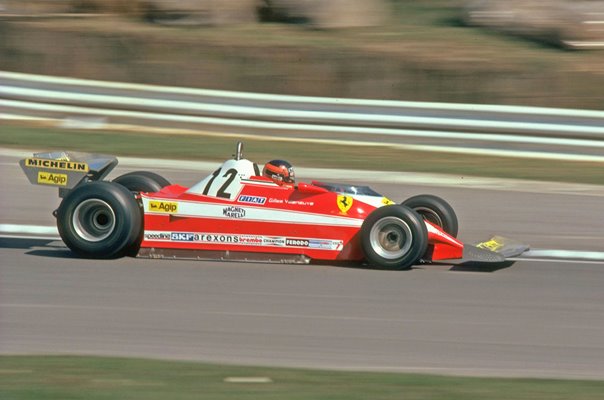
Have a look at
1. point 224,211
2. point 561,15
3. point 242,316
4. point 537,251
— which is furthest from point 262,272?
point 561,15

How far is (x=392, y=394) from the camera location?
218 inches

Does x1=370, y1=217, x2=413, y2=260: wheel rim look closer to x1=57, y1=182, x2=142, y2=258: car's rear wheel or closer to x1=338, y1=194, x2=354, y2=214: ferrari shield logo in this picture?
x1=338, y1=194, x2=354, y2=214: ferrari shield logo

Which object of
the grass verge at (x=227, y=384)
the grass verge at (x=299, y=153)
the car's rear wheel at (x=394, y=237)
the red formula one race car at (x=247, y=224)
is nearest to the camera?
the grass verge at (x=227, y=384)

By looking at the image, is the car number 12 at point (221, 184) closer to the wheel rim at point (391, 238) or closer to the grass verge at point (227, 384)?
the wheel rim at point (391, 238)

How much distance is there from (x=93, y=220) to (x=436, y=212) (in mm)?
2828

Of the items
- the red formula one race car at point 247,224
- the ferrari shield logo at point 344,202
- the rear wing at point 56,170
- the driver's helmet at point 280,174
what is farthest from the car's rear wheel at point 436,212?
the rear wing at point 56,170

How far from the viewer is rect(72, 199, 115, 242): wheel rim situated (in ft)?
29.4

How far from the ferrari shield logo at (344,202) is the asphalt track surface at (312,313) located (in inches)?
19.3

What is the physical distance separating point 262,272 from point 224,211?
62cm

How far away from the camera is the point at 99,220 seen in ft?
29.7

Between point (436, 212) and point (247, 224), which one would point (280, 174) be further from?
point (436, 212)

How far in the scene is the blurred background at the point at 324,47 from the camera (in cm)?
1653

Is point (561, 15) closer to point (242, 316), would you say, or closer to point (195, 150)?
point (195, 150)

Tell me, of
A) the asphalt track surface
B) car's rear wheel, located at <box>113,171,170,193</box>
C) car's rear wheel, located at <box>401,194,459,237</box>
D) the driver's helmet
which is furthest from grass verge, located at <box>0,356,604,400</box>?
car's rear wheel, located at <box>113,171,170,193</box>
